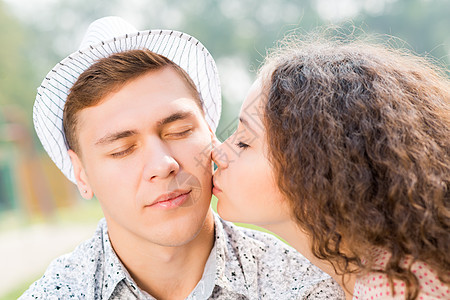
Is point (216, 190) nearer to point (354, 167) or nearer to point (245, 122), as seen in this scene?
point (245, 122)

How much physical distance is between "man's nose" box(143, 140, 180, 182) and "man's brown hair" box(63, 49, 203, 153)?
310 millimetres

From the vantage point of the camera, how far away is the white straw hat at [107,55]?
7.04 feet

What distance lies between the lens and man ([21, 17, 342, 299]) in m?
2.01

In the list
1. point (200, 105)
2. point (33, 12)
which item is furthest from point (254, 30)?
point (200, 105)

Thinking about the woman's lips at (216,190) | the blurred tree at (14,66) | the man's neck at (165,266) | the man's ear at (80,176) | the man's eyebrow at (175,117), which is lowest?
the man's neck at (165,266)

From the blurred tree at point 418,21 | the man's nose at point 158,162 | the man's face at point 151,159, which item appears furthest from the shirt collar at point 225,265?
the blurred tree at point 418,21

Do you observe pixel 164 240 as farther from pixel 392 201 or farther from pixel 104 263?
pixel 392 201

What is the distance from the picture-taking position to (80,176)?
2.35 m

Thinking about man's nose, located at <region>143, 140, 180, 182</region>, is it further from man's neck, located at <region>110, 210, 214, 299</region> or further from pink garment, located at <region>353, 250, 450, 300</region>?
pink garment, located at <region>353, 250, 450, 300</region>

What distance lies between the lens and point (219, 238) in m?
2.27

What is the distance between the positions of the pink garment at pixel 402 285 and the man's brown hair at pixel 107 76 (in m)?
1.09

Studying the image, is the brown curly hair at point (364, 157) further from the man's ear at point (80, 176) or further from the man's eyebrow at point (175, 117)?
the man's ear at point (80, 176)

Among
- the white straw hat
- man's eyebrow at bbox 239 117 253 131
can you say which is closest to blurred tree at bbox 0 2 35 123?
the white straw hat

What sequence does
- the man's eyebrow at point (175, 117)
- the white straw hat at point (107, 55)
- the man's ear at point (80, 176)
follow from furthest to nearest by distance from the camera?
the man's ear at point (80, 176)
the white straw hat at point (107, 55)
the man's eyebrow at point (175, 117)
